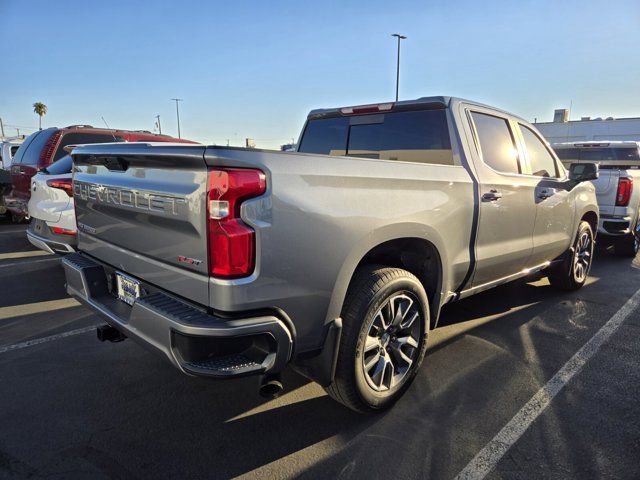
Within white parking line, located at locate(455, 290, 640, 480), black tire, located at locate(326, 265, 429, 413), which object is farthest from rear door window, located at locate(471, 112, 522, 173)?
white parking line, located at locate(455, 290, 640, 480)

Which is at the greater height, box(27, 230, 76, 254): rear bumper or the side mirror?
the side mirror

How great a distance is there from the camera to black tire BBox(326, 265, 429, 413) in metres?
2.47

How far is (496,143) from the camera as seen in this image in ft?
12.3

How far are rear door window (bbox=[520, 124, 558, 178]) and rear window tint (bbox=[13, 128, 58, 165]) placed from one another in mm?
7266

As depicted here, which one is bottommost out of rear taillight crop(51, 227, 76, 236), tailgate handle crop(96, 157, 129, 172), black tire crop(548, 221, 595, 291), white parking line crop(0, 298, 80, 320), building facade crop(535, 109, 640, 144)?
white parking line crop(0, 298, 80, 320)

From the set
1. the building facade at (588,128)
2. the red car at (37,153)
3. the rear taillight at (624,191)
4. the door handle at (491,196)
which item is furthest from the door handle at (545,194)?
the building facade at (588,128)

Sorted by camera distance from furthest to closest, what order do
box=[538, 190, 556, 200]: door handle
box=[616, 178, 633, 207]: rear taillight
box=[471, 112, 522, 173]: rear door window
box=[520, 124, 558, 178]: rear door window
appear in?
box=[616, 178, 633, 207]: rear taillight → box=[520, 124, 558, 178]: rear door window → box=[538, 190, 556, 200]: door handle → box=[471, 112, 522, 173]: rear door window

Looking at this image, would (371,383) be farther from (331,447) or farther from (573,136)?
(573,136)

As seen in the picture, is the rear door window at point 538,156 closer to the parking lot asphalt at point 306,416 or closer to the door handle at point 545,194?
the door handle at point 545,194

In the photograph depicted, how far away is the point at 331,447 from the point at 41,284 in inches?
179

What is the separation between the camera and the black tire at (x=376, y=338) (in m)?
2.47

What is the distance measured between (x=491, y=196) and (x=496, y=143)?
606 millimetres

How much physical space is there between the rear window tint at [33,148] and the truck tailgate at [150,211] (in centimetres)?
555

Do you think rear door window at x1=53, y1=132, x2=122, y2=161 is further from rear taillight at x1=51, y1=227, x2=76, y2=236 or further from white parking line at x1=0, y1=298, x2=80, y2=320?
white parking line at x1=0, y1=298, x2=80, y2=320
